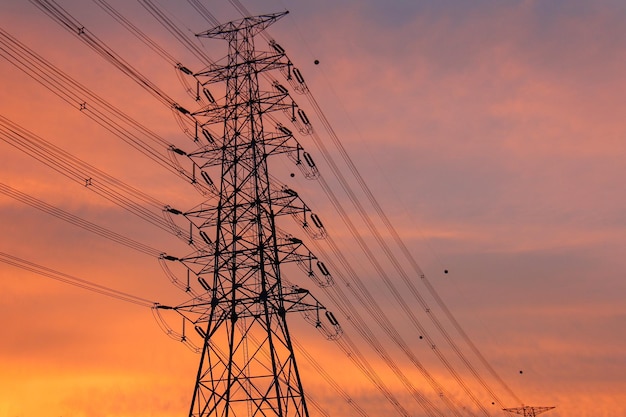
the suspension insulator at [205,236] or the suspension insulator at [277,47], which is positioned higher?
the suspension insulator at [277,47]

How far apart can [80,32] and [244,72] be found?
18446mm

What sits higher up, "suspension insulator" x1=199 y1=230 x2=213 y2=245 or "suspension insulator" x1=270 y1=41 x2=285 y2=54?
"suspension insulator" x1=270 y1=41 x2=285 y2=54

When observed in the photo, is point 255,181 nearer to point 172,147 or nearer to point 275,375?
point 172,147

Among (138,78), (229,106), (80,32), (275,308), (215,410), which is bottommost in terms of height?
(215,410)

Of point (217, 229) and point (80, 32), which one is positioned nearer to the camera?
point (80, 32)

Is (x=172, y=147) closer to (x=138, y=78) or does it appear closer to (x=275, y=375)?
(x=138, y=78)

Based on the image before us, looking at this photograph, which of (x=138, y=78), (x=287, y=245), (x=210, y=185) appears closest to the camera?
(x=138, y=78)

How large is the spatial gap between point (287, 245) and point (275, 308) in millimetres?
3994

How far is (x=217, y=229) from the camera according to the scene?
51.2 metres

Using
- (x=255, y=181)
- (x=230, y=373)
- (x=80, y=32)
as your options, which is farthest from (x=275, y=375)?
(x=80, y=32)

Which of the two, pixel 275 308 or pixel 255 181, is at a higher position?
pixel 255 181

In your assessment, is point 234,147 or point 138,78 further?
point 234,147

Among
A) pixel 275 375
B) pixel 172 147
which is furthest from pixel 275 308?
pixel 172 147

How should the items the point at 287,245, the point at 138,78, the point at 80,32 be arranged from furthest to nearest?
the point at 287,245, the point at 138,78, the point at 80,32
